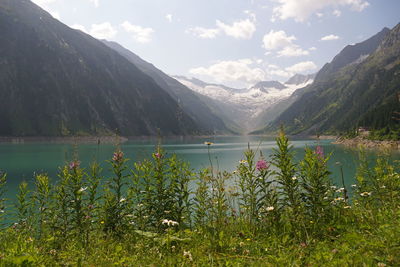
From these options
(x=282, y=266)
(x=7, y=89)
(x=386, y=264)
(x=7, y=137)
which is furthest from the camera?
(x=7, y=89)

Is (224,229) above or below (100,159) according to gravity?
above

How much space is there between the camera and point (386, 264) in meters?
4.52

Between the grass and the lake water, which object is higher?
the grass

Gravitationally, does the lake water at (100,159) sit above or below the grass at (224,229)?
below

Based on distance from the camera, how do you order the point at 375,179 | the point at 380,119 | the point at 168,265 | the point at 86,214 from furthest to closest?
the point at 380,119 → the point at 375,179 → the point at 86,214 → the point at 168,265

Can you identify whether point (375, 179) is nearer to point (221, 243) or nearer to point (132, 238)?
point (221, 243)

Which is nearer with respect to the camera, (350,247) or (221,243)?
(350,247)

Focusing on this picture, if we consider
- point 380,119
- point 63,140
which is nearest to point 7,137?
point 63,140

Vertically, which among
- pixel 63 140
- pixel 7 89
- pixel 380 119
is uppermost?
pixel 7 89

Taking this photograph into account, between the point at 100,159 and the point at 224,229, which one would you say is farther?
the point at 100,159

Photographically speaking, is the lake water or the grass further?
the lake water

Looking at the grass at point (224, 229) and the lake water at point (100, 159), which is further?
the lake water at point (100, 159)

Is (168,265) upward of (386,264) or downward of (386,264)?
downward

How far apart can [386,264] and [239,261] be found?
2.44 m
